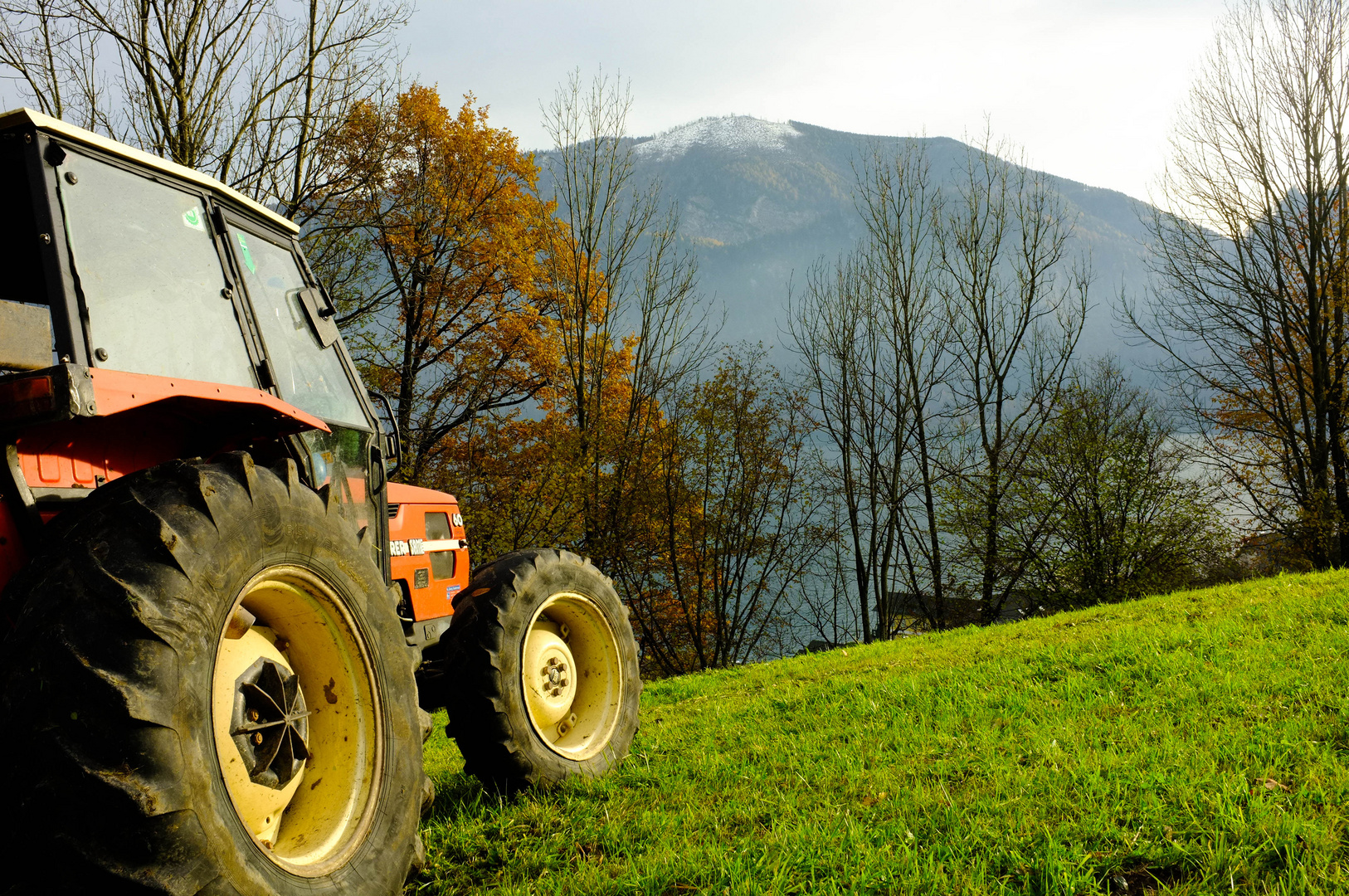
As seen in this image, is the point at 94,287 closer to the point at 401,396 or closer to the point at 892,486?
the point at 401,396

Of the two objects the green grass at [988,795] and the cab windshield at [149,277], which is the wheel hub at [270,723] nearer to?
the green grass at [988,795]

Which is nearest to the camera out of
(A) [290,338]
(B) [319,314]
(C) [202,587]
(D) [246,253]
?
(C) [202,587]

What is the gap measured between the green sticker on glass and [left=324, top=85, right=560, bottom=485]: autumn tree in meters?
14.5

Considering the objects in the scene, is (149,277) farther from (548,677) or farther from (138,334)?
(548,677)

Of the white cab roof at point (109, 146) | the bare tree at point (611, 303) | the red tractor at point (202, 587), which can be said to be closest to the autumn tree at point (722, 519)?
the bare tree at point (611, 303)

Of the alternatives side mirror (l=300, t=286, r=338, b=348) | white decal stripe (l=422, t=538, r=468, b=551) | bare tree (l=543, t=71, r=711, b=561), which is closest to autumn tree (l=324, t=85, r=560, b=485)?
bare tree (l=543, t=71, r=711, b=561)

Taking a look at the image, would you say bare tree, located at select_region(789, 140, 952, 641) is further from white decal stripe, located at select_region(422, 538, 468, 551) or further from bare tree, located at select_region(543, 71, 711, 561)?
white decal stripe, located at select_region(422, 538, 468, 551)

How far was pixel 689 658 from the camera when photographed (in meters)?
23.3

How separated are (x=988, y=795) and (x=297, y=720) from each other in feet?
8.88

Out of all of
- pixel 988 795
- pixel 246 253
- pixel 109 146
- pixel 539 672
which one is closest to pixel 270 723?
pixel 539 672

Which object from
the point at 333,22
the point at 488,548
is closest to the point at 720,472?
the point at 488,548

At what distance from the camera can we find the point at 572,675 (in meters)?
4.39

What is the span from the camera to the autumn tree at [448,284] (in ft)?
62.2

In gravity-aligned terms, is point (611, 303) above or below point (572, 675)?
above
